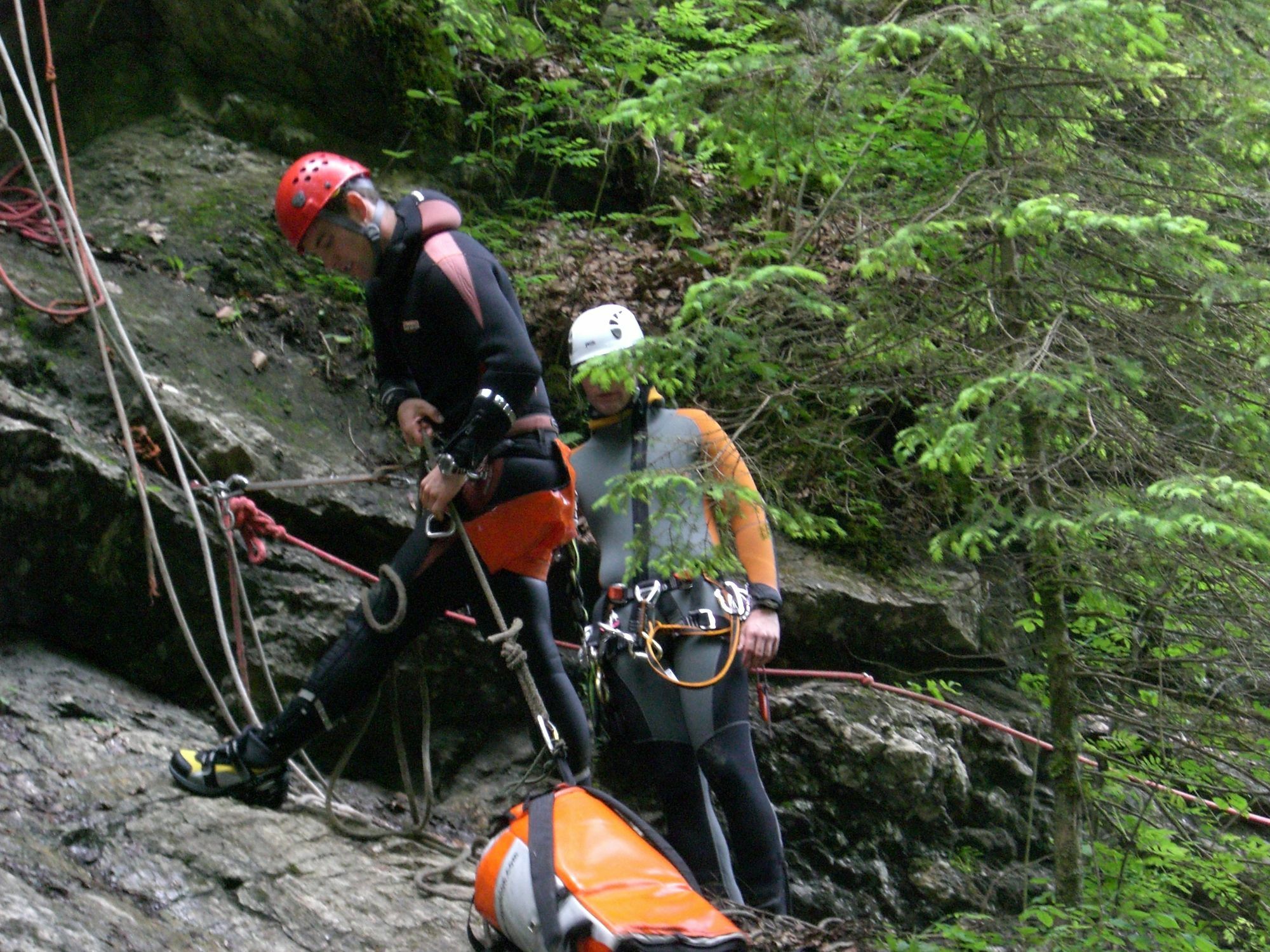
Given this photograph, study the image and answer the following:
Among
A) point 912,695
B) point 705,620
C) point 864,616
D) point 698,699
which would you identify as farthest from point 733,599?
point 864,616

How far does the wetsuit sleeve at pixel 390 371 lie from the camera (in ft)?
11.5

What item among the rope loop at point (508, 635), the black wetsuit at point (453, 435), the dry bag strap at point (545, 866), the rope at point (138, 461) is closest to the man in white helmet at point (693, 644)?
the black wetsuit at point (453, 435)

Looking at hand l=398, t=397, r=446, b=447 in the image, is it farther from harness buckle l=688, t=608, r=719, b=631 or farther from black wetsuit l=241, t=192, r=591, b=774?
harness buckle l=688, t=608, r=719, b=631

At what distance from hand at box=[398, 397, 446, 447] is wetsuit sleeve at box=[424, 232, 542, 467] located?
184 mm

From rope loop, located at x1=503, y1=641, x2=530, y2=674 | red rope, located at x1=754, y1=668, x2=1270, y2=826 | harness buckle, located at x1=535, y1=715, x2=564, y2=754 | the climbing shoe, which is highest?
rope loop, located at x1=503, y1=641, x2=530, y2=674

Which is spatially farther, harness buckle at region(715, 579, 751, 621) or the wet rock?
the wet rock

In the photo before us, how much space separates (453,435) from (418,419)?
16 centimetres

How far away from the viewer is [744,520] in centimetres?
348

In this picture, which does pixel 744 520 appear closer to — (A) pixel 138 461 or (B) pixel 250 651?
(B) pixel 250 651

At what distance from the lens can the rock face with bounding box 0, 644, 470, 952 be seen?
257cm

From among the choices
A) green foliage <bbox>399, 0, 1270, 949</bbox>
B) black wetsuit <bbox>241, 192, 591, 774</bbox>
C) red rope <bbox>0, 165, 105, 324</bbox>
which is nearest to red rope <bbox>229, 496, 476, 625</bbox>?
black wetsuit <bbox>241, 192, 591, 774</bbox>

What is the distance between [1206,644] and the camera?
142 inches

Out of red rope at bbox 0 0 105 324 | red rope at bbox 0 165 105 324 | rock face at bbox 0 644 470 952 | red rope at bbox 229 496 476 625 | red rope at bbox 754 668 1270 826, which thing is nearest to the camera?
rock face at bbox 0 644 470 952

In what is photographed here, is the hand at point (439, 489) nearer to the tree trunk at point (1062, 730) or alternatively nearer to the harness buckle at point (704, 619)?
the harness buckle at point (704, 619)
